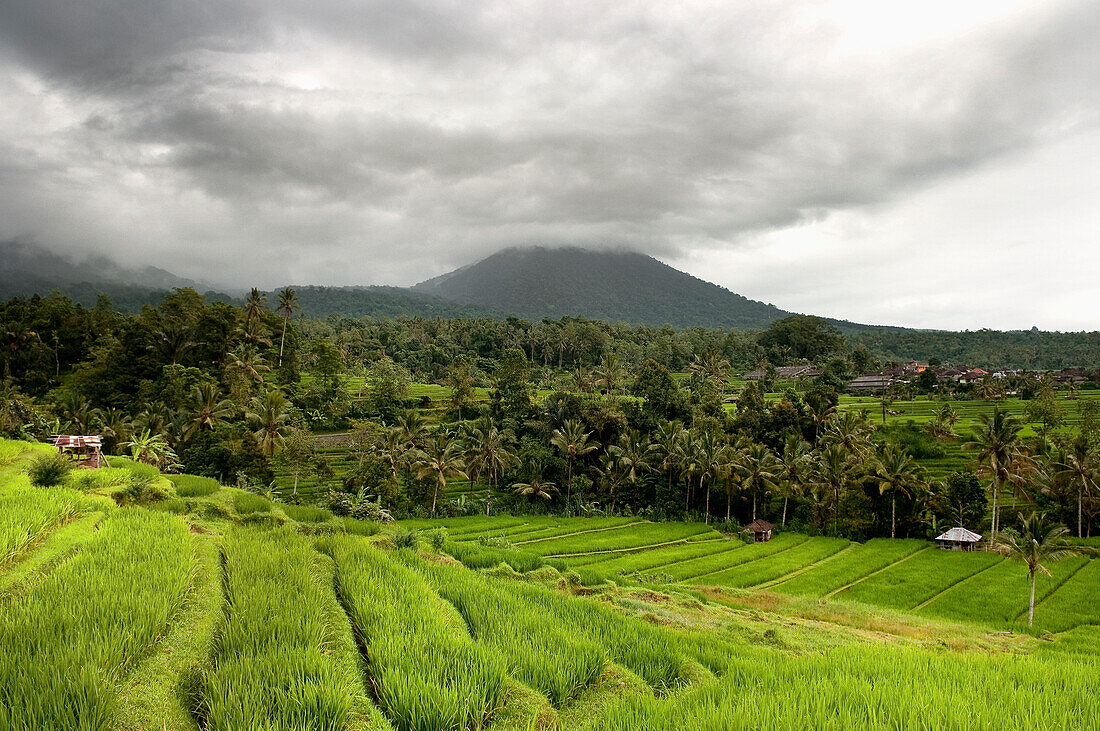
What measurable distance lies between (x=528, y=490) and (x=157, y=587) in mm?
38216

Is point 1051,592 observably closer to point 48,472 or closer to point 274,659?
point 274,659

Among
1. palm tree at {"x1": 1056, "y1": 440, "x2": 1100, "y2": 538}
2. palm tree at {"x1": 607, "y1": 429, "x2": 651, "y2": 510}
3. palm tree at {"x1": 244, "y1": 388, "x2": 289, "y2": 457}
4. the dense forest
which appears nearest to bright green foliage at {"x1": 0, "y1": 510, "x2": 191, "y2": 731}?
the dense forest

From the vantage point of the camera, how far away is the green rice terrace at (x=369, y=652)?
3.34 meters

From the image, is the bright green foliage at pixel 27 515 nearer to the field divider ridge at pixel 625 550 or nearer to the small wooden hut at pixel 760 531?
the field divider ridge at pixel 625 550

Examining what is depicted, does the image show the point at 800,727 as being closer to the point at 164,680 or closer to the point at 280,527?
the point at 164,680

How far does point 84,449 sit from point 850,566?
109 ft

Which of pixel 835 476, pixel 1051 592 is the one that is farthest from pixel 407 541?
pixel 835 476

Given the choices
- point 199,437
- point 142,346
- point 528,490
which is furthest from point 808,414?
point 142,346

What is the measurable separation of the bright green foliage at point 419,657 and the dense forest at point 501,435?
14371mm

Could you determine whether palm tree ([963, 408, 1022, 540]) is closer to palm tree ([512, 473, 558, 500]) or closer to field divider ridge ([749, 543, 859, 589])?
field divider ridge ([749, 543, 859, 589])

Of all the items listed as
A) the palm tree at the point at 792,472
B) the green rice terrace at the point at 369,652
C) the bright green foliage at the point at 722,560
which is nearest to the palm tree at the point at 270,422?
the bright green foliage at the point at 722,560

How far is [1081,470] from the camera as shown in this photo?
1226 inches

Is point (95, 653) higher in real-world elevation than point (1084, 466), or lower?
higher

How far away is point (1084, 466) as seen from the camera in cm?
3116
